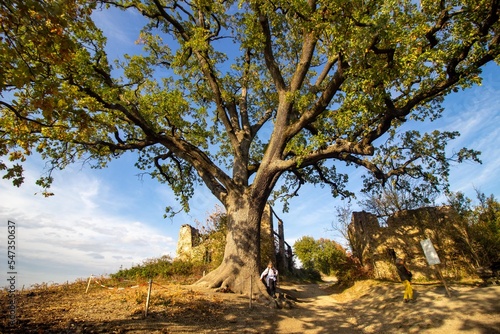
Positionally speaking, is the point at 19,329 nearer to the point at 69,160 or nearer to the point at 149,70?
the point at 69,160

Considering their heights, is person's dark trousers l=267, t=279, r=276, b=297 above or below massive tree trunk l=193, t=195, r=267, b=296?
below

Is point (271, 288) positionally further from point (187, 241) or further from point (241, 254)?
point (187, 241)

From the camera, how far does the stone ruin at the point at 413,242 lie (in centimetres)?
1410

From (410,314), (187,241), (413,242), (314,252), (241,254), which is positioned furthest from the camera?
(314,252)

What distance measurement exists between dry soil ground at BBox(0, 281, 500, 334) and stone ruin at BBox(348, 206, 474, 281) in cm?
420

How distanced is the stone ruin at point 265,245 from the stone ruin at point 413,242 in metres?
6.49

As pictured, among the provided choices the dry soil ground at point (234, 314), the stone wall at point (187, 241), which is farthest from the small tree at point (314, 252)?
the dry soil ground at point (234, 314)

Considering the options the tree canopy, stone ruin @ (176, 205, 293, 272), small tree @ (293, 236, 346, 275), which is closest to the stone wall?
stone ruin @ (176, 205, 293, 272)

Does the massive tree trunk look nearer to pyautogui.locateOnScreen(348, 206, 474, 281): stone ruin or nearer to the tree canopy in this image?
the tree canopy

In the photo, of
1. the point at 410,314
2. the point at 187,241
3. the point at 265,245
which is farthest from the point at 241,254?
the point at 187,241

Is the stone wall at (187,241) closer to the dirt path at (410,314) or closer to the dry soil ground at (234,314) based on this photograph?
the dry soil ground at (234,314)

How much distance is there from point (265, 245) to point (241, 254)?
9460 millimetres

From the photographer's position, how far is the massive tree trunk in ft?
34.4

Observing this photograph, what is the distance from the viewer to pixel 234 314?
824 cm
